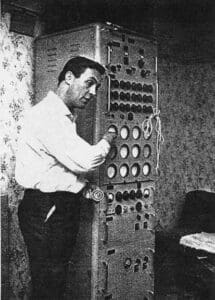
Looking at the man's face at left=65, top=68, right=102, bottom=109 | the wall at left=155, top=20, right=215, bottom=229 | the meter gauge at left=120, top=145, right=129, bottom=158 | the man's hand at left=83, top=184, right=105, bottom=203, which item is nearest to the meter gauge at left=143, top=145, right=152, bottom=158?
the meter gauge at left=120, top=145, right=129, bottom=158

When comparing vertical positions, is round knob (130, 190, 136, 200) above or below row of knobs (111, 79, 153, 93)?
below

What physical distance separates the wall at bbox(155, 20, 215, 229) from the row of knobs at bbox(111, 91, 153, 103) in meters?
1.47

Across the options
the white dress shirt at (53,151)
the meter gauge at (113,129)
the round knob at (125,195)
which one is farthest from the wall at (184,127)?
the white dress shirt at (53,151)

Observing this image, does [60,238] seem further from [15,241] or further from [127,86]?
[127,86]

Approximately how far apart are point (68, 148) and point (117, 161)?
0.60 m

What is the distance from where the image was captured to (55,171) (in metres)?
2.69

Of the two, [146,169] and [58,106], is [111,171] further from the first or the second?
[58,106]

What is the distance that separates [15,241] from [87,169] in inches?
41.2

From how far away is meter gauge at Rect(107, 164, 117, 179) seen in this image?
9.95 feet

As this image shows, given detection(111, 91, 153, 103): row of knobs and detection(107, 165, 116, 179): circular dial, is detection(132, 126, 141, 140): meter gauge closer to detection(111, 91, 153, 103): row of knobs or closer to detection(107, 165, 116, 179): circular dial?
detection(111, 91, 153, 103): row of knobs

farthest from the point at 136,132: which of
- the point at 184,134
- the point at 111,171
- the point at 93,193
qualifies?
the point at 184,134

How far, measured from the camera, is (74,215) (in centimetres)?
279

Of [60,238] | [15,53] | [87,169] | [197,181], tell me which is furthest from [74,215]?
[197,181]

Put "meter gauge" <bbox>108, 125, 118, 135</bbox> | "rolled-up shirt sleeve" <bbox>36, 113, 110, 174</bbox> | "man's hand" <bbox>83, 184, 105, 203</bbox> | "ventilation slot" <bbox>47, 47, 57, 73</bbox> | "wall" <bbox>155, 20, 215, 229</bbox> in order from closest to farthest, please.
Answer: "rolled-up shirt sleeve" <bbox>36, 113, 110, 174</bbox>, "man's hand" <bbox>83, 184, 105, 203</bbox>, "meter gauge" <bbox>108, 125, 118, 135</bbox>, "ventilation slot" <bbox>47, 47, 57, 73</bbox>, "wall" <bbox>155, 20, 215, 229</bbox>
